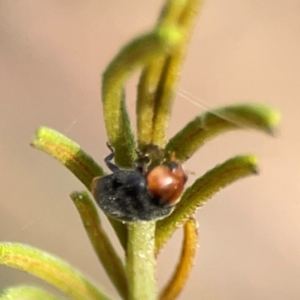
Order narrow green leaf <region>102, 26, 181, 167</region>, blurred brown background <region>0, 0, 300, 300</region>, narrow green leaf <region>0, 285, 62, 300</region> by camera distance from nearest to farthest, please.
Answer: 1. narrow green leaf <region>102, 26, 181, 167</region>
2. narrow green leaf <region>0, 285, 62, 300</region>
3. blurred brown background <region>0, 0, 300, 300</region>

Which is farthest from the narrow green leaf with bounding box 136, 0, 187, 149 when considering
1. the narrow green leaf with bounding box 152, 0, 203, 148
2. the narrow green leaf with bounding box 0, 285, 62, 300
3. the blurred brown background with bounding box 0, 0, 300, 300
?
the blurred brown background with bounding box 0, 0, 300, 300

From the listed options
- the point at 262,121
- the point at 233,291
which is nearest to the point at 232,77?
the point at 233,291

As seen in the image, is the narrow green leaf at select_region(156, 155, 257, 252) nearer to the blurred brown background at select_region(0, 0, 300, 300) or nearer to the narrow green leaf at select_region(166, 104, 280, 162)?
the narrow green leaf at select_region(166, 104, 280, 162)

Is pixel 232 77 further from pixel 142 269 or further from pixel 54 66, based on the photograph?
pixel 142 269

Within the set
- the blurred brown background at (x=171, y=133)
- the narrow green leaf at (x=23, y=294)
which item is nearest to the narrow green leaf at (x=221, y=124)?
the narrow green leaf at (x=23, y=294)

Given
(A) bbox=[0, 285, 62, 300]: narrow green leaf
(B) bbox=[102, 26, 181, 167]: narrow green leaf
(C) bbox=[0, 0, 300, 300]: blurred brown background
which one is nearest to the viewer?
(B) bbox=[102, 26, 181, 167]: narrow green leaf

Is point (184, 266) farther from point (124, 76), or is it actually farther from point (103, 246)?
point (124, 76)

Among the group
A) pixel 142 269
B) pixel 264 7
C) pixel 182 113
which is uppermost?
pixel 264 7
